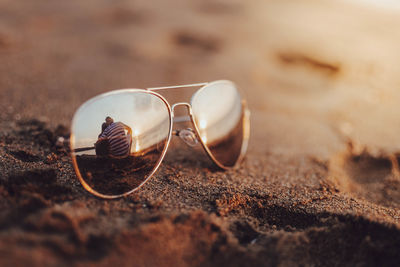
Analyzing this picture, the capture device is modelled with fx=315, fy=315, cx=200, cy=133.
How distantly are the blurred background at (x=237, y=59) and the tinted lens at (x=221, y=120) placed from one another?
21cm

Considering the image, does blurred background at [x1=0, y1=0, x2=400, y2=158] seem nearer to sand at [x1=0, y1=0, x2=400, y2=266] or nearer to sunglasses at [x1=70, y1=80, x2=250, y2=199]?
sand at [x1=0, y1=0, x2=400, y2=266]

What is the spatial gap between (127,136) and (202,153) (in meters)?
0.69

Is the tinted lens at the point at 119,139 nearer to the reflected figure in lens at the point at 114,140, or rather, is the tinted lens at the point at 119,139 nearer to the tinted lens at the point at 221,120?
the reflected figure in lens at the point at 114,140

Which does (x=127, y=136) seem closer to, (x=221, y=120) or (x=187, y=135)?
(x=187, y=135)

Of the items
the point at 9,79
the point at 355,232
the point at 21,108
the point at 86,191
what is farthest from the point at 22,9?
the point at 355,232

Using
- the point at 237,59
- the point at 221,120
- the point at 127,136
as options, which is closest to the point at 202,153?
the point at 221,120

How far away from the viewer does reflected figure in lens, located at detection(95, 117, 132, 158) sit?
4.45 ft

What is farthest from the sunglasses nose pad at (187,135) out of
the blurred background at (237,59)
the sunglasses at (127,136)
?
the blurred background at (237,59)

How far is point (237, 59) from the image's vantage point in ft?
10.6

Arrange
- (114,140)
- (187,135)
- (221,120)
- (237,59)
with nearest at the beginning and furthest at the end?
1. (114,140)
2. (187,135)
3. (221,120)
4. (237,59)

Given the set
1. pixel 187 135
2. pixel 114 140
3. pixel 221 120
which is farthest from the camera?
pixel 221 120

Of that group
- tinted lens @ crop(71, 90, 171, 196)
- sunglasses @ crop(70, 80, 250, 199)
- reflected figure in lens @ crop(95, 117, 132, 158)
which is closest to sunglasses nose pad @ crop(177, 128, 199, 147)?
sunglasses @ crop(70, 80, 250, 199)

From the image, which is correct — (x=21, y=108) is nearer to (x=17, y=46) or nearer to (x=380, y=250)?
(x=17, y=46)

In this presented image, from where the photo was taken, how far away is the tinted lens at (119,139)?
1.30m
